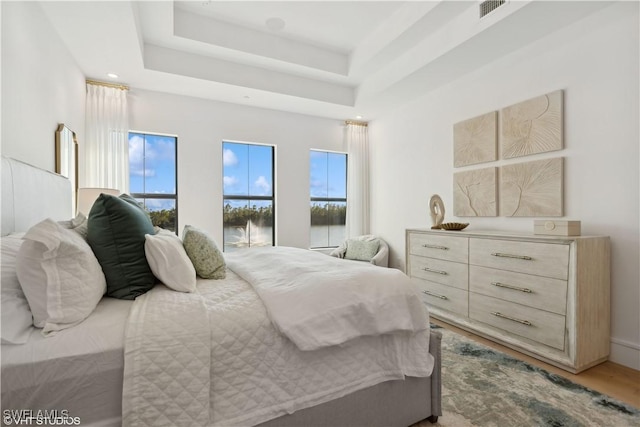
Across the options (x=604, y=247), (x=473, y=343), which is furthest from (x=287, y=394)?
(x=604, y=247)

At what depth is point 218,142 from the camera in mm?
4125

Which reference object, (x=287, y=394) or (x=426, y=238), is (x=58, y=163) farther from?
(x=426, y=238)

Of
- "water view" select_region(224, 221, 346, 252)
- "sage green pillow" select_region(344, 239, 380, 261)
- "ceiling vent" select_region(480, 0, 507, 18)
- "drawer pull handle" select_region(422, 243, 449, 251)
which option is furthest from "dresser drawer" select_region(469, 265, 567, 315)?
"water view" select_region(224, 221, 346, 252)

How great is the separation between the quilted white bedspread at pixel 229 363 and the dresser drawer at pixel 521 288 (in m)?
1.34

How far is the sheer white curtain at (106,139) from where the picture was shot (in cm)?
340

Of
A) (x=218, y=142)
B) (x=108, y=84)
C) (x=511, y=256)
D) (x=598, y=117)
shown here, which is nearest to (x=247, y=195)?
(x=218, y=142)

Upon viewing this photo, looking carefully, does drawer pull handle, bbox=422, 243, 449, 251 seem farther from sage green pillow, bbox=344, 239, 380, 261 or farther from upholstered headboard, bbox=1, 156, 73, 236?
upholstered headboard, bbox=1, 156, 73, 236

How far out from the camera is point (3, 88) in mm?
1656

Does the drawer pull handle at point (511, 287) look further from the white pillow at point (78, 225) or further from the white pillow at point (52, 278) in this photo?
the white pillow at point (78, 225)

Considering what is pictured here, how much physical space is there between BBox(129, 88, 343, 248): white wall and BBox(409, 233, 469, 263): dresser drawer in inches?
70.9

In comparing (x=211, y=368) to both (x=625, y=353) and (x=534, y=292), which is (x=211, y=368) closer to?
(x=534, y=292)

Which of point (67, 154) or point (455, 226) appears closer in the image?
point (67, 154)

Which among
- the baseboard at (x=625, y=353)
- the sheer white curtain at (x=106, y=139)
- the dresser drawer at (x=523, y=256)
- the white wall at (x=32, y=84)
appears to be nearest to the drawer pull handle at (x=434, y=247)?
the dresser drawer at (x=523, y=256)

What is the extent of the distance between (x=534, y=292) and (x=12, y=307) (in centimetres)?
298
